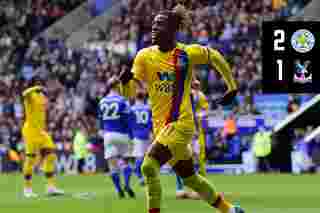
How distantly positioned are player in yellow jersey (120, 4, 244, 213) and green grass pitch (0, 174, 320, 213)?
3.30 meters

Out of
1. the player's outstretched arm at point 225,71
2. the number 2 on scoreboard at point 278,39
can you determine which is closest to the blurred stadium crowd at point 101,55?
the number 2 on scoreboard at point 278,39

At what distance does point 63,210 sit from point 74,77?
2236 centimetres

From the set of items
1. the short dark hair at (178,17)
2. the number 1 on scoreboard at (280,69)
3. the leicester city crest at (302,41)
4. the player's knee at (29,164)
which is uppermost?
the short dark hair at (178,17)

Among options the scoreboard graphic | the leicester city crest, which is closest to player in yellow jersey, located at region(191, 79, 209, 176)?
the scoreboard graphic

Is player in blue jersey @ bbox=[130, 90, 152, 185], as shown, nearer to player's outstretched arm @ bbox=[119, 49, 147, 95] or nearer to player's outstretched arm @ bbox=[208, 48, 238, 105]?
player's outstretched arm @ bbox=[119, 49, 147, 95]

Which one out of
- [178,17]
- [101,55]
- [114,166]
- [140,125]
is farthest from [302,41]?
[101,55]

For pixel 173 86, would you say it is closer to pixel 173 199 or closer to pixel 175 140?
pixel 175 140

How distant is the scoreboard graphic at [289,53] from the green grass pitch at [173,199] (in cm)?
202

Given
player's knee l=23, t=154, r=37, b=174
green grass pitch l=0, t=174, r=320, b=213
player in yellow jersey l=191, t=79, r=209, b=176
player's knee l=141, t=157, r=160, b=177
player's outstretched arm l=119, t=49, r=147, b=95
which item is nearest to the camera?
player's knee l=141, t=157, r=160, b=177

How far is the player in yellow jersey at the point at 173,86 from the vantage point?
11.1 m

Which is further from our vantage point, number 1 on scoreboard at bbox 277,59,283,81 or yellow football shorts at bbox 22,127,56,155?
yellow football shorts at bbox 22,127,56,155

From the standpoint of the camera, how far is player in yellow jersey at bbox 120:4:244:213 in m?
11.1

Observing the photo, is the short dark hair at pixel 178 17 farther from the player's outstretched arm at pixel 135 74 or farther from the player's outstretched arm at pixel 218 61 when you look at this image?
the player's outstretched arm at pixel 135 74

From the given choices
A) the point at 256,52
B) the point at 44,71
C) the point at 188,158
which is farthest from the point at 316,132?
the point at 188,158
